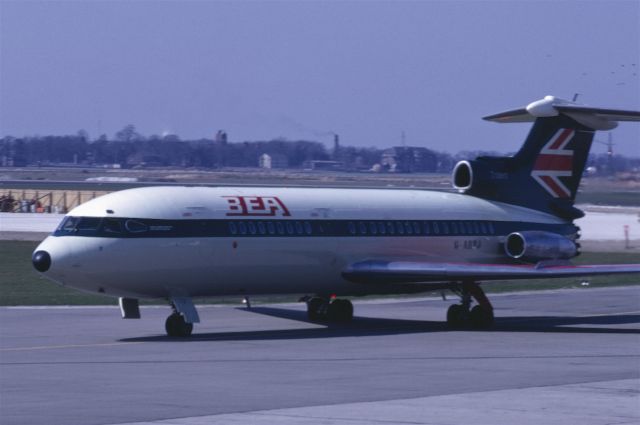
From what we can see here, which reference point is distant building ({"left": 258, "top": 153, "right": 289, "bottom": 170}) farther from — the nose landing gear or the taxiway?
the nose landing gear

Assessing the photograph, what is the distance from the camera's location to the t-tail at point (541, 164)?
101ft

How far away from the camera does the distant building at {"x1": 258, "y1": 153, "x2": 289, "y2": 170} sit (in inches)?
3905

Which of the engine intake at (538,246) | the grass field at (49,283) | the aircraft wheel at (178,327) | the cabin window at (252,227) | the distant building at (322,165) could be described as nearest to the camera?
the aircraft wheel at (178,327)

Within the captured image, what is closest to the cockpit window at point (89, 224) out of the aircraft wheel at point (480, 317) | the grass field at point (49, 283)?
the grass field at point (49, 283)

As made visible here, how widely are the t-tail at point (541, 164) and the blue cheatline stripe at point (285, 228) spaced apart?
0.79 metres

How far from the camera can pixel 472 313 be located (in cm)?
2770

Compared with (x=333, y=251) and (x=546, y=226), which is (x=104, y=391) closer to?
(x=333, y=251)

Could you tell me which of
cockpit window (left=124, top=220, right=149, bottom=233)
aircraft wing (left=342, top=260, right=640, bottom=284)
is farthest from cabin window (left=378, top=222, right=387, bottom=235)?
cockpit window (left=124, top=220, right=149, bottom=233)

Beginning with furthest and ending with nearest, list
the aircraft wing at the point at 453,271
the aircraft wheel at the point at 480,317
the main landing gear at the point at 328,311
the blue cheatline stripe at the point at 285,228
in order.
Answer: the main landing gear at the point at 328,311 → the aircraft wheel at the point at 480,317 → the aircraft wing at the point at 453,271 → the blue cheatline stripe at the point at 285,228

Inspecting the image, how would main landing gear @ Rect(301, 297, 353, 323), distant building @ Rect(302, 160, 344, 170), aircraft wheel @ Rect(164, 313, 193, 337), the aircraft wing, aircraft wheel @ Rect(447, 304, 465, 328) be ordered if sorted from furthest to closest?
distant building @ Rect(302, 160, 344, 170), main landing gear @ Rect(301, 297, 353, 323), aircraft wheel @ Rect(447, 304, 465, 328), the aircraft wing, aircraft wheel @ Rect(164, 313, 193, 337)

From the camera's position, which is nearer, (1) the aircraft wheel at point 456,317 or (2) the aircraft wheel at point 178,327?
(2) the aircraft wheel at point 178,327

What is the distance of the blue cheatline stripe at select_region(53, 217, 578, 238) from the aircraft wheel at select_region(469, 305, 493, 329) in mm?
2444

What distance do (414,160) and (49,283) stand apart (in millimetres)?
61710

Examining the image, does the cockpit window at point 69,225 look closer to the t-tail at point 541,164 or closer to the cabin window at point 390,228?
the cabin window at point 390,228
